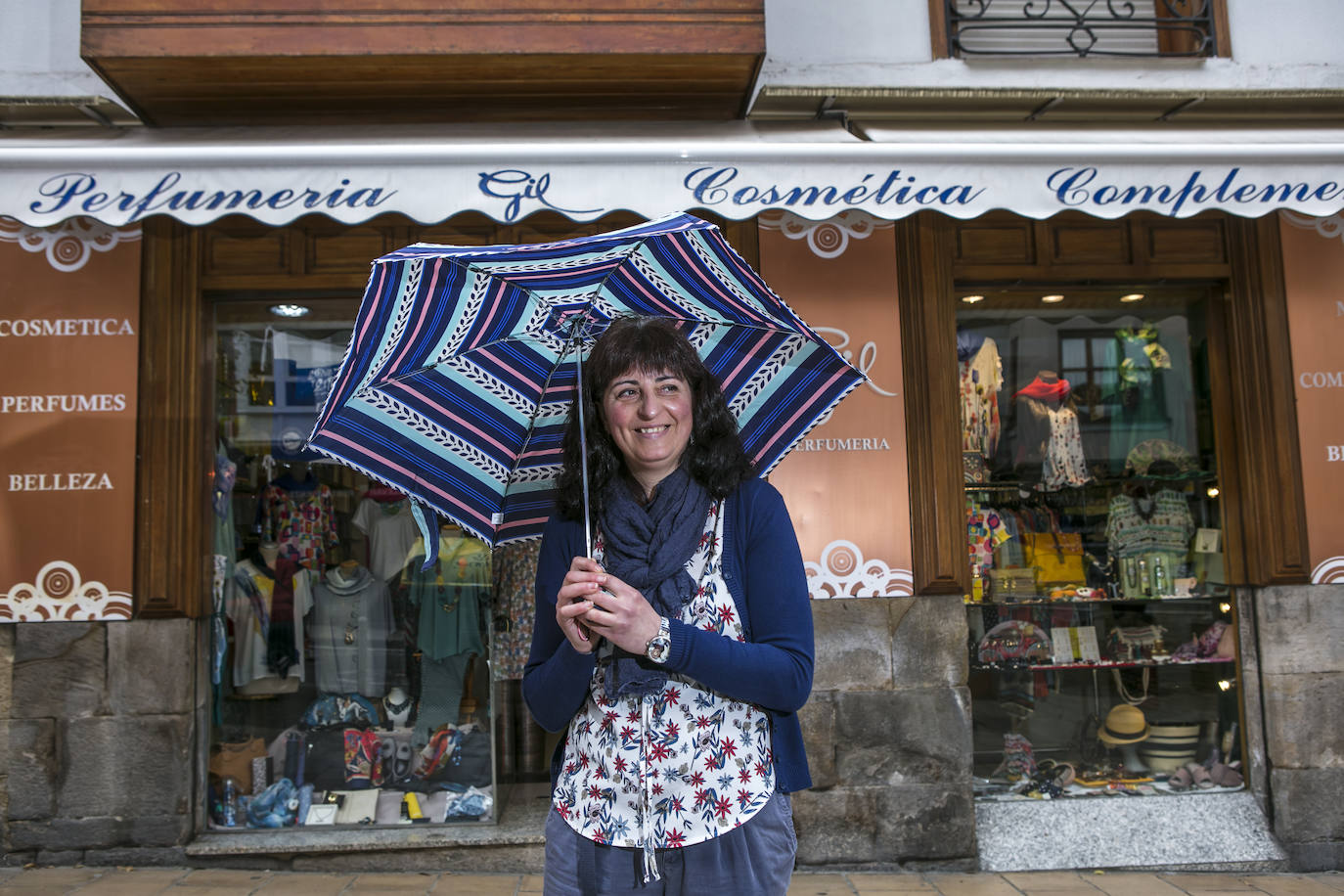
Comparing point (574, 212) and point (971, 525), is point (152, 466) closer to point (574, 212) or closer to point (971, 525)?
point (574, 212)

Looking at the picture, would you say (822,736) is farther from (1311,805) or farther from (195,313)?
(195,313)

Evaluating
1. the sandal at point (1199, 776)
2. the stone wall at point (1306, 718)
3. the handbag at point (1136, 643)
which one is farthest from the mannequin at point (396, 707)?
the stone wall at point (1306, 718)

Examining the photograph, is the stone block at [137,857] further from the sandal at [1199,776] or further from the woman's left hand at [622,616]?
the sandal at [1199,776]

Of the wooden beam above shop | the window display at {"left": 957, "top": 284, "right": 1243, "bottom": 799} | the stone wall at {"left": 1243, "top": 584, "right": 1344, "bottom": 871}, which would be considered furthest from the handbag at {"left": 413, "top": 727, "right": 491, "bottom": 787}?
the stone wall at {"left": 1243, "top": 584, "right": 1344, "bottom": 871}

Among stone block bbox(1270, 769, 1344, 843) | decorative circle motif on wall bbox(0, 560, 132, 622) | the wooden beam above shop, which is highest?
the wooden beam above shop

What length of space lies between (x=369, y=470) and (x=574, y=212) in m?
2.00

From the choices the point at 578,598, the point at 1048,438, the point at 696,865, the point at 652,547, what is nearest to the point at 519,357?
the point at 652,547

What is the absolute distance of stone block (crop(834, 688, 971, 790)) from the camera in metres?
4.91

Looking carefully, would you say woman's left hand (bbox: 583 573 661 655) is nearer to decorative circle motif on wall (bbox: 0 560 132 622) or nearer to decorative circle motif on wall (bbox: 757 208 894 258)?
decorative circle motif on wall (bbox: 757 208 894 258)

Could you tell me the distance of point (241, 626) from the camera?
5277mm

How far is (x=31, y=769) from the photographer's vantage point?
4766 mm

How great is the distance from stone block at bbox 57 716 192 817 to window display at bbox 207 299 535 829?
0.39m

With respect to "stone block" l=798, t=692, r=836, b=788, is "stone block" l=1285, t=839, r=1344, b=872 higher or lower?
lower

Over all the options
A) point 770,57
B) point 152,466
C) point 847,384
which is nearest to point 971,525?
point 770,57
